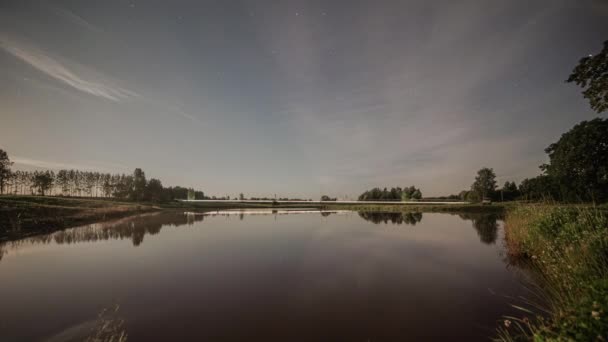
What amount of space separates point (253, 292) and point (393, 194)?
142758 mm

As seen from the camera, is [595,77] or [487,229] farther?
[487,229]

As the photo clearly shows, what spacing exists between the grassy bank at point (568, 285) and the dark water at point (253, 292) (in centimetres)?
124

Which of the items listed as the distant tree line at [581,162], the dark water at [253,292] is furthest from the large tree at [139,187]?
the distant tree line at [581,162]

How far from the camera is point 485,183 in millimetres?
108812

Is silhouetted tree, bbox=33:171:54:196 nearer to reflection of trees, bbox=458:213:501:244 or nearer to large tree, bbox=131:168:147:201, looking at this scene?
large tree, bbox=131:168:147:201

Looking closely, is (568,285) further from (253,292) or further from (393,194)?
(393,194)

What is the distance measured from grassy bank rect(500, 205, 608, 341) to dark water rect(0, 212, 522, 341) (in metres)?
1.24

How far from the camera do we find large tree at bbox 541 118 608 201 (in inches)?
1261

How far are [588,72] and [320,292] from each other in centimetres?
1811

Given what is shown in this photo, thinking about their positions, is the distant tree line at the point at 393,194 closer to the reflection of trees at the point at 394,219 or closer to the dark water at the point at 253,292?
the reflection of trees at the point at 394,219

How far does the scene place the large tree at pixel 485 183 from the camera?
10612 cm

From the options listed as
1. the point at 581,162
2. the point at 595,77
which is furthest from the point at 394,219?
the point at 595,77

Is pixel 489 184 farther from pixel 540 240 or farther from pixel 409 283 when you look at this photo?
pixel 409 283

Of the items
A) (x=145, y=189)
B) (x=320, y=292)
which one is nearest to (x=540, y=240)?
(x=320, y=292)
